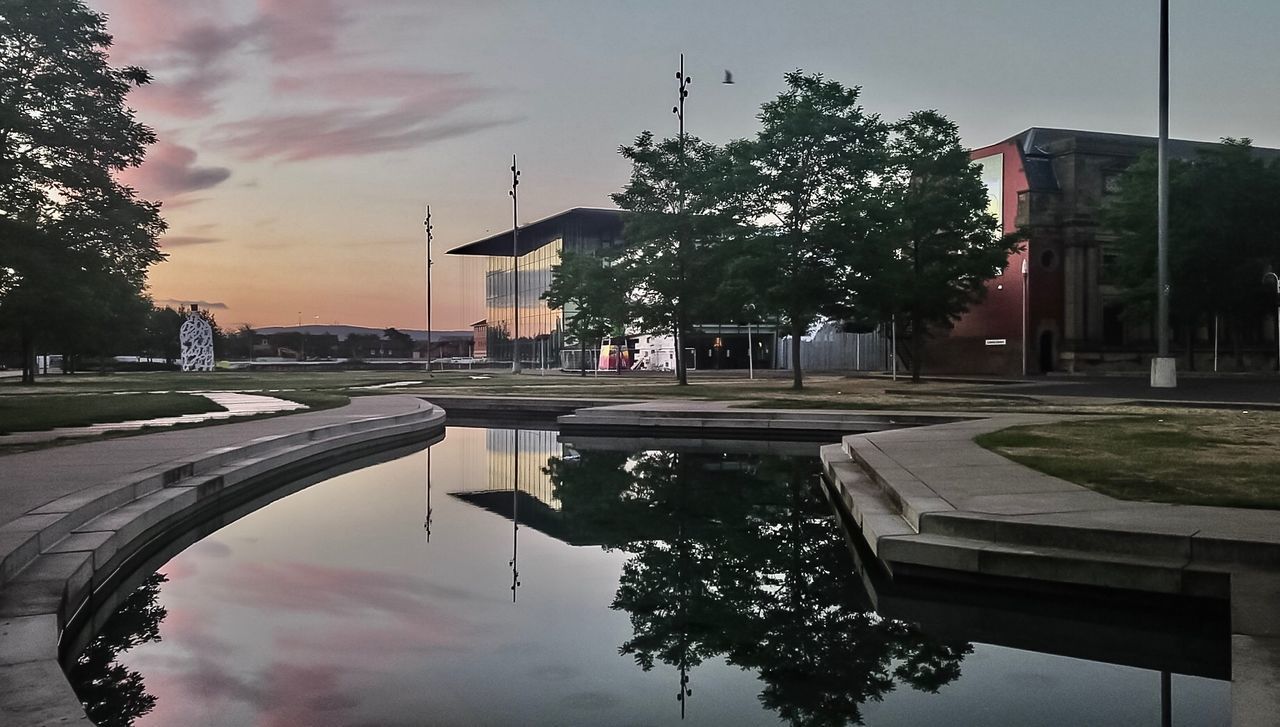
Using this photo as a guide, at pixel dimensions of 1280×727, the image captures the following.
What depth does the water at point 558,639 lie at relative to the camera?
5273 mm

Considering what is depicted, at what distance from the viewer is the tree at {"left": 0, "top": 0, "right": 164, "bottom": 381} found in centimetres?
2125

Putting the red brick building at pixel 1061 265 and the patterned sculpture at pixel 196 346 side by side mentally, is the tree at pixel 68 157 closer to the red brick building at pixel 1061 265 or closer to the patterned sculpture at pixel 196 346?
the red brick building at pixel 1061 265

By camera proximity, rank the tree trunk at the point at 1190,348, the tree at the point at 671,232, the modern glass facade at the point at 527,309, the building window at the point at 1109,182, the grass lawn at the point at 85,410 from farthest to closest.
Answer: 1. the modern glass facade at the point at 527,309
2. the building window at the point at 1109,182
3. the tree trunk at the point at 1190,348
4. the tree at the point at 671,232
5. the grass lawn at the point at 85,410

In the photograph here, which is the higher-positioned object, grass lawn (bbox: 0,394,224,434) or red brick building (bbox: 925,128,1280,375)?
red brick building (bbox: 925,128,1280,375)

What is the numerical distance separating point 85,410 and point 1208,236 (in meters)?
45.0

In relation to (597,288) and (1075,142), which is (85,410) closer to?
(597,288)

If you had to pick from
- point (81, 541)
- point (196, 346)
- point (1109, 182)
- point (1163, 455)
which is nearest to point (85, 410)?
point (81, 541)

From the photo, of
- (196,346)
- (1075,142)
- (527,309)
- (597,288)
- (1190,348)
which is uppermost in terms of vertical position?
(1075,142)

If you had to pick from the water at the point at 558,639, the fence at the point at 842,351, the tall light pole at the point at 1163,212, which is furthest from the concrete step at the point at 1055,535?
the fence at the point at 842,351

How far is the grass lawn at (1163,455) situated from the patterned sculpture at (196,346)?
78.3 meters

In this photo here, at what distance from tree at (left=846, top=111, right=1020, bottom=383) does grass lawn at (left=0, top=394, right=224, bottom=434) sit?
28.0 metres

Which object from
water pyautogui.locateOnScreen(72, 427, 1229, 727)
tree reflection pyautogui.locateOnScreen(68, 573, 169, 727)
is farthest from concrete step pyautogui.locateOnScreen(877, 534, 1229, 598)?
tree reflection pyautogui.locateOnScreen(68, 573, 169, 727)

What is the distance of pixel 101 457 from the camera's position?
1226 cm

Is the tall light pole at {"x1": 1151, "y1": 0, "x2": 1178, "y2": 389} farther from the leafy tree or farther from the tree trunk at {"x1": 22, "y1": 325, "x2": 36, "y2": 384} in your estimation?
the tree trunk at {"x1": 22, "y1": 325, "x2": 36, "y2": 384}
